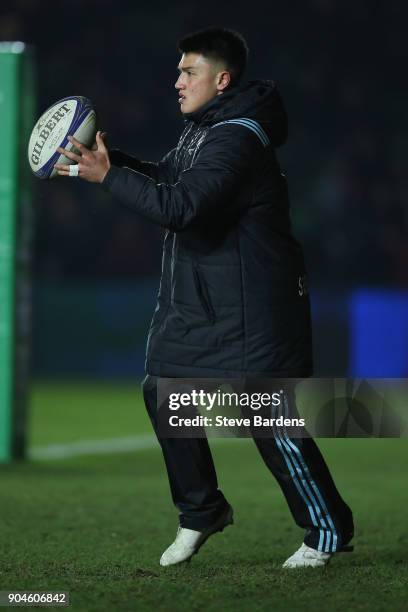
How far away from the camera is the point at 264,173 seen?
4.11 metres

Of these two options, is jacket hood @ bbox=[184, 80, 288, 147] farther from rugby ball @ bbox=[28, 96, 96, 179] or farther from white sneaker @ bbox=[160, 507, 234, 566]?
white sneaker @ bbox=[160, 507, 234, 566]

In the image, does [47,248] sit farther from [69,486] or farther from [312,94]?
[69,486]

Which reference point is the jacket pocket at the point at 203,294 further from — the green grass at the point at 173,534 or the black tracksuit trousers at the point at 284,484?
the green grass at the point at 173,534

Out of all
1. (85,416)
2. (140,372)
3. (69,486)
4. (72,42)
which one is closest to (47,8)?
(72,42)

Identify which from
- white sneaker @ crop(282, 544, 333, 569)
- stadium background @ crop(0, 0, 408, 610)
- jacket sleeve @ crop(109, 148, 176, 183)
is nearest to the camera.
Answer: white sneaker @ crop(282, 544, 333, 569)

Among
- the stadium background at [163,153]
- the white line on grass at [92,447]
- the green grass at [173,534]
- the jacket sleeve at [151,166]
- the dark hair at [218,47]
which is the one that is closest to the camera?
the green grass at [173,534]

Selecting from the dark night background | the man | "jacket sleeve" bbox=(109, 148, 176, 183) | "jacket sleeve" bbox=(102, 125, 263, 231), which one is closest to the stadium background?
the dark night background

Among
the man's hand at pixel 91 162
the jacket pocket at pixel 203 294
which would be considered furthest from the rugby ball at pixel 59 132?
the jacket pocket at pixel 203 294

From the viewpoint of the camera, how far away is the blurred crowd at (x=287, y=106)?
16969mm

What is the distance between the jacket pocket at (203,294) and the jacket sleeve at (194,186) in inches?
8.7

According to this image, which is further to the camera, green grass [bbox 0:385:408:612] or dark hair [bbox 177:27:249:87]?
dark hair [bbox 177:27:249:87]

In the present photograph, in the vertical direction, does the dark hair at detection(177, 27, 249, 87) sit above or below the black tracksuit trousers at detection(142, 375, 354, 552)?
above

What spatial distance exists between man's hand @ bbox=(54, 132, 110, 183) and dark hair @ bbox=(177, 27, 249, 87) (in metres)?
0.50

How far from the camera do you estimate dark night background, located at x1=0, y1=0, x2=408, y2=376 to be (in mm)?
15367
